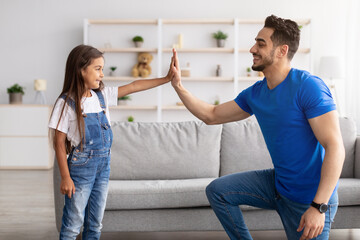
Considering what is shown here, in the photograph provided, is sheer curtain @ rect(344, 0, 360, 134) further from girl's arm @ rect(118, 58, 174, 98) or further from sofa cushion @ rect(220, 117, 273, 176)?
girl's arm @ rect(118, 58, 174, 98)

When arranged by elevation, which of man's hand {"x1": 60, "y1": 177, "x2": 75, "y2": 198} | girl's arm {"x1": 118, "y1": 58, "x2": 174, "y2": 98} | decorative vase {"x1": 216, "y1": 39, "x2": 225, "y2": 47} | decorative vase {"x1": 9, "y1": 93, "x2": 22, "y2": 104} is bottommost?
man's hand {"x1": 60, "y1": 177, "x2": 75, "y2": 198}

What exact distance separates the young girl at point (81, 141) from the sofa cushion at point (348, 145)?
1664 millimetres

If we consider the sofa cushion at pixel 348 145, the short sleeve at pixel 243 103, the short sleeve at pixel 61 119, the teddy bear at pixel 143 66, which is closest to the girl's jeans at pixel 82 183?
the short sleeve at pixel 61 119

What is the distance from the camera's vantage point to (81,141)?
1.89 meters

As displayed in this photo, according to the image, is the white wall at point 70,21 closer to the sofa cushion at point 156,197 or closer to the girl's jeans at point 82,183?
the sofa cushion at point 156,197

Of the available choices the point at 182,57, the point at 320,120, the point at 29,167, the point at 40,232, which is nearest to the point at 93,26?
the point at 182,57

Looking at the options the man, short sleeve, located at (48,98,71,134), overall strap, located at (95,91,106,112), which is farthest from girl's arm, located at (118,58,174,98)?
the man

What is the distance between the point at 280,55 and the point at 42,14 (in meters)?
5.26

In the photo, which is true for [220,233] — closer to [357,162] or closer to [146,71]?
[357,162]

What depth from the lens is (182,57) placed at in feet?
20.7

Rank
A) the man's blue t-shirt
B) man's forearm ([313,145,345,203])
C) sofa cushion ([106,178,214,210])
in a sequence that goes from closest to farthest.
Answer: man's forearm ([313,145,345,203]), the man's blue t-shirt, sofa cushion ([106,178,214,210])

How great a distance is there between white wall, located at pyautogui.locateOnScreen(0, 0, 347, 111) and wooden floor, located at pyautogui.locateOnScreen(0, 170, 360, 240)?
2.17m

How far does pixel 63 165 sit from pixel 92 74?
0.43 meters

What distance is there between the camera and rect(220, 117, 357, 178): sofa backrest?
2.84 m
